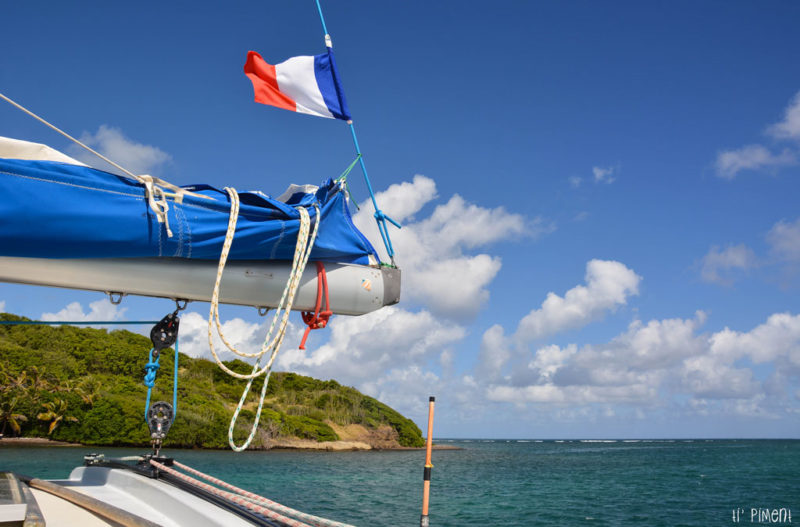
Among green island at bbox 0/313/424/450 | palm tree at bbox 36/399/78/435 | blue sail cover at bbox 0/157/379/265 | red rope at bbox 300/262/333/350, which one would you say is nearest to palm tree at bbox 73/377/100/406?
green island at bbox 0/313/424/450

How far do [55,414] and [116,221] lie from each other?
3642 centimetres

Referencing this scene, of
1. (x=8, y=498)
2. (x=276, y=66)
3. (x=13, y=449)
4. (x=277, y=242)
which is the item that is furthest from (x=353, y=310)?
(x=13, y=449)

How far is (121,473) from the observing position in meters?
5.24

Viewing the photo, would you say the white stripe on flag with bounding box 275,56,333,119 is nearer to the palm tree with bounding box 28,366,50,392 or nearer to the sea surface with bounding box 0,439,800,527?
the sea surface with bounding box 0,439,800,527

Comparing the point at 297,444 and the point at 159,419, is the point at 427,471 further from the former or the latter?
the point at 297,444

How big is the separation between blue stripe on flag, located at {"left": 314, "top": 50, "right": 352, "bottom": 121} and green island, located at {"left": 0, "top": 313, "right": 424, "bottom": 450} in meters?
35.3

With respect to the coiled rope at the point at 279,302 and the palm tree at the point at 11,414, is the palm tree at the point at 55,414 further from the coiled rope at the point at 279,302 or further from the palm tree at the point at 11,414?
the coiled rope at the point at 279,302

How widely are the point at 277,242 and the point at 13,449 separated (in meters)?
33.0

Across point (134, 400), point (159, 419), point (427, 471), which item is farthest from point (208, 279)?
point (134, 400)

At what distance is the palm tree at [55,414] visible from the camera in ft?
111

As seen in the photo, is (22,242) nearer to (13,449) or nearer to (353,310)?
(353,310)

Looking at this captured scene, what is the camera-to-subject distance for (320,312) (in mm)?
5414

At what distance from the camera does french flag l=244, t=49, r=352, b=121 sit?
574 centimetres

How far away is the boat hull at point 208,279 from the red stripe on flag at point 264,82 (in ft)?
5.79
